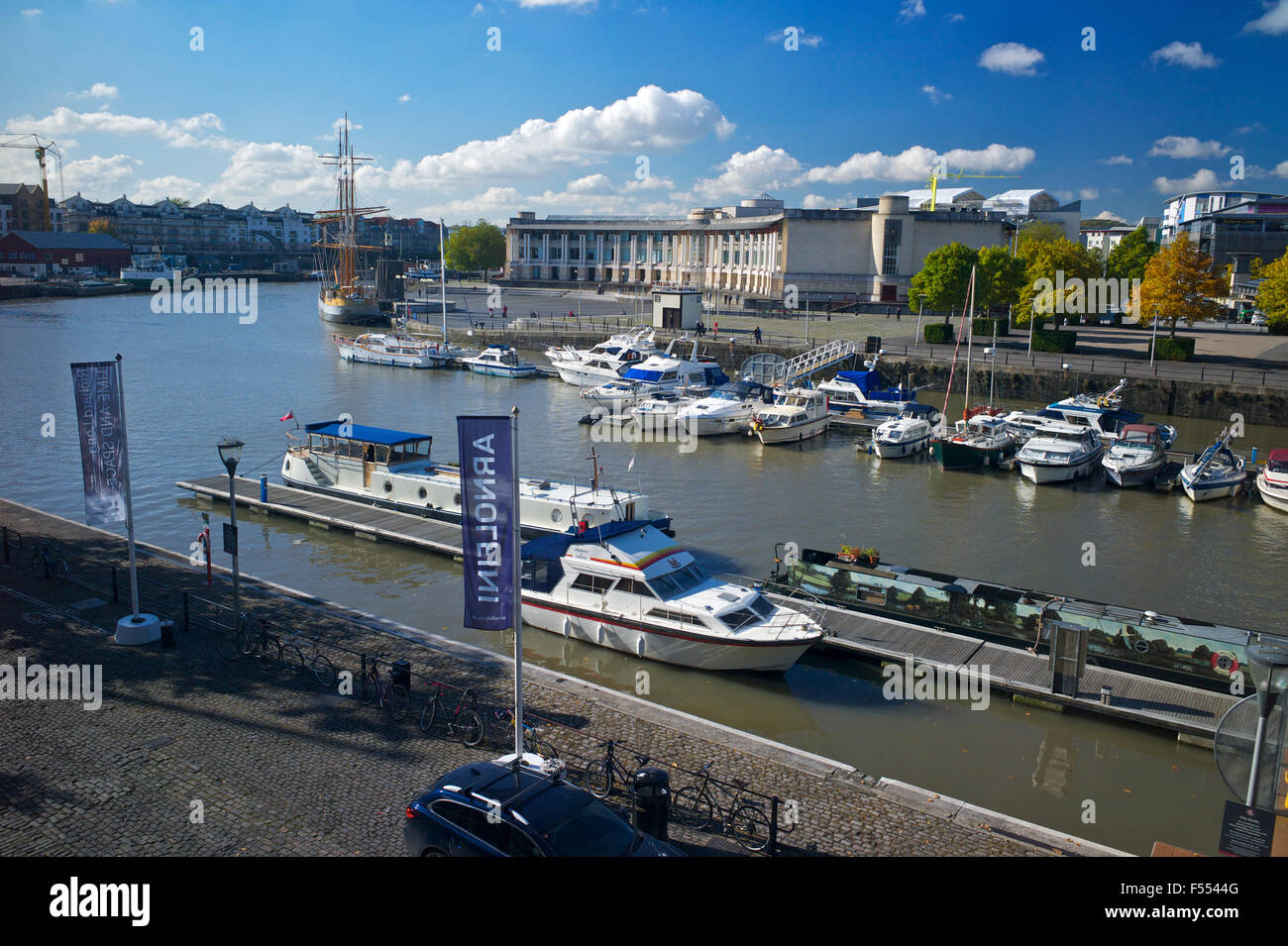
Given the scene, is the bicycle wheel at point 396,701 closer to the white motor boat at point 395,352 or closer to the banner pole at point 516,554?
the banner pole at point 516,554

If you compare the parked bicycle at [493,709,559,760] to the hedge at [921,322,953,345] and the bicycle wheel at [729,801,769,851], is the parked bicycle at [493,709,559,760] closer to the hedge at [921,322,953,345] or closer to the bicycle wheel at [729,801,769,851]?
the bicycle wheel at [729,801,769,851]

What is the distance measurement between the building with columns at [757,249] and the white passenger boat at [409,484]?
58073 millimetres

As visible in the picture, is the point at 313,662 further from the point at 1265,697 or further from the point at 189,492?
the point at 189,492

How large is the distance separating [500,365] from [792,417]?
26216mm

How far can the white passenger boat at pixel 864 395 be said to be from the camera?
45.3m

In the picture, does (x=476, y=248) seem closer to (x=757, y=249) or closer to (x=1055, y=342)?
(x=757, y=249)

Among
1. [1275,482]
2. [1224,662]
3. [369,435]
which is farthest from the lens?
[1275,482]

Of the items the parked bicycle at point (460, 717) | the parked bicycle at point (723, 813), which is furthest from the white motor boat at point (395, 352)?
the parked bicycle at point (723, 813)

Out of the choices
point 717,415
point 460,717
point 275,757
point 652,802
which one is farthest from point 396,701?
point 717,415

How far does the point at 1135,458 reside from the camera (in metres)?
33.9

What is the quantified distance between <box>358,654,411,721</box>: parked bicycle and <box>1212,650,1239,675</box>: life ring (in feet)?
44.0

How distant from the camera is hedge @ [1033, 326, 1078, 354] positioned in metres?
58.8
